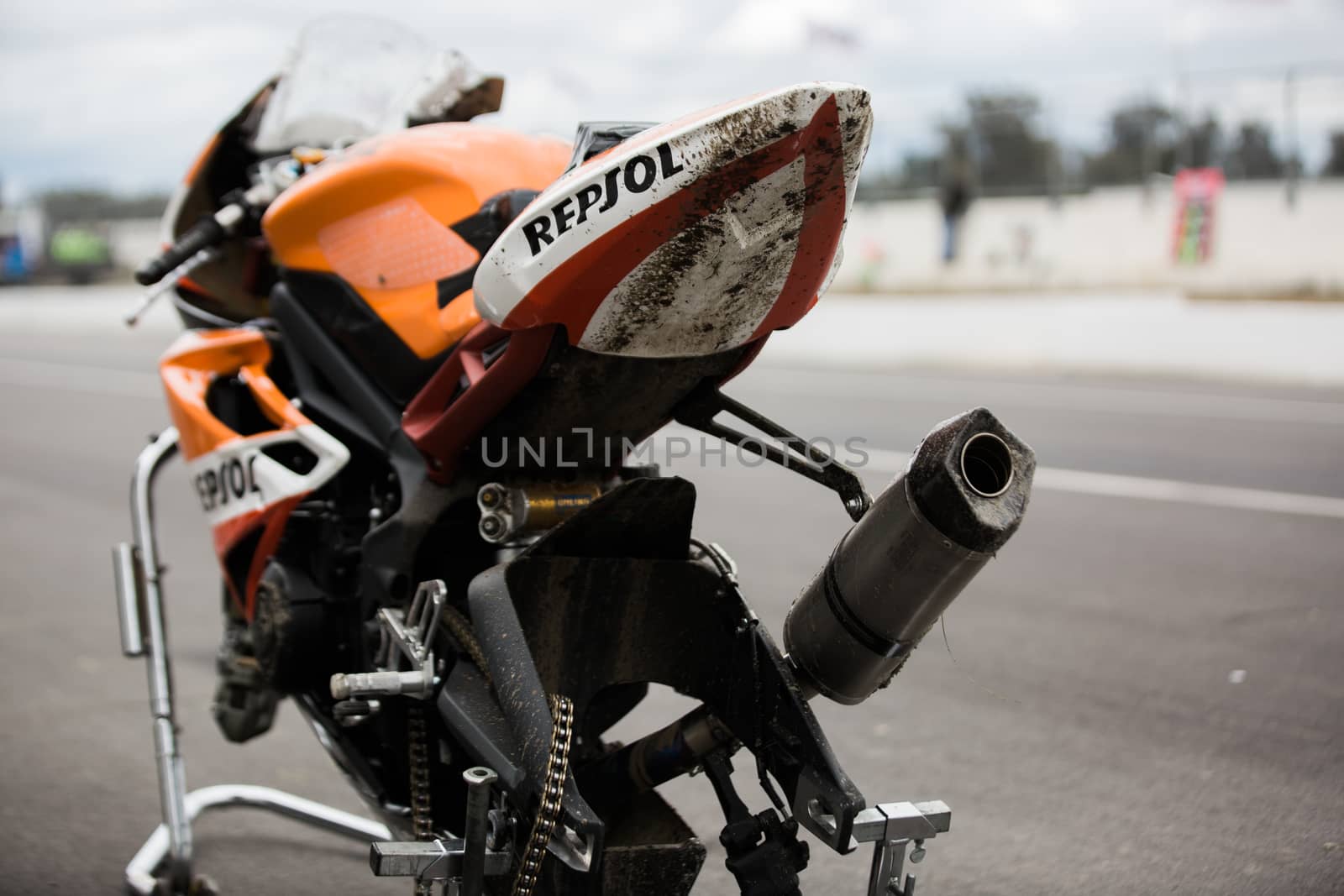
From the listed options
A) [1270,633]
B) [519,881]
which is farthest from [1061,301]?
[519,881]

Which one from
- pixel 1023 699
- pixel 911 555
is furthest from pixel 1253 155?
pixel 911 555

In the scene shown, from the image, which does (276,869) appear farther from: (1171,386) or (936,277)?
(936,277)

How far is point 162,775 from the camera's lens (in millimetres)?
3545

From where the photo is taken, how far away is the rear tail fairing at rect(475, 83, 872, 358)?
6.95 ft

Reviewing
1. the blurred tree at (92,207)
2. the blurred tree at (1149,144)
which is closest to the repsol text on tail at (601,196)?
the blurred tree at (1149,144)

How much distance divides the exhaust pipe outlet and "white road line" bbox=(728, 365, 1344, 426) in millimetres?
9180

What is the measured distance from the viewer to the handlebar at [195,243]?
3.60 m

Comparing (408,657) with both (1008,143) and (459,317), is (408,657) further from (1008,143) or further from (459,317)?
(1008,143)

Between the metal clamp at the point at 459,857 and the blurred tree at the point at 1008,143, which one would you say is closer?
the metal clamp at the point at 459,857

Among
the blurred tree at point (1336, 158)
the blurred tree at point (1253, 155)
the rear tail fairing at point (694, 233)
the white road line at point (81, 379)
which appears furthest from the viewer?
the blurred tree at point (1253, 155)

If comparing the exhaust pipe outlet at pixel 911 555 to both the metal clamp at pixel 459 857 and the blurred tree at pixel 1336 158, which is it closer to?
the metal clamp at pixel 459 857

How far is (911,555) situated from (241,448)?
5.33ft

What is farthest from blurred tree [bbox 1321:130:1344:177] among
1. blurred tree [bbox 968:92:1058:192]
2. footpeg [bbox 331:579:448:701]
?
footpeg [bbox 331:579:448:701]

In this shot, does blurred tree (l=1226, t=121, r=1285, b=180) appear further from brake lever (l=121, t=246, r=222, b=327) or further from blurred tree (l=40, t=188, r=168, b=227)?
blurred tree (l=40, t=188, r=168, b=227)
